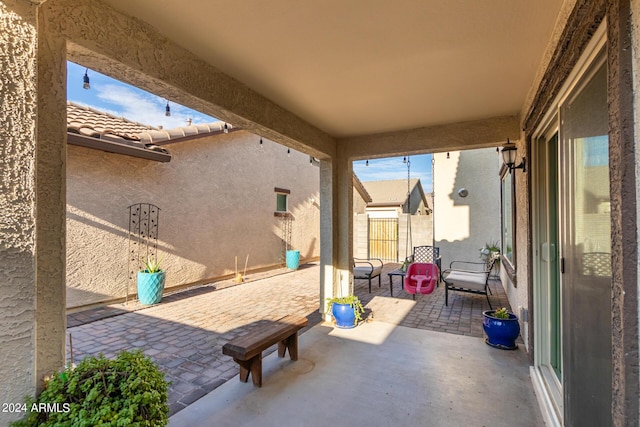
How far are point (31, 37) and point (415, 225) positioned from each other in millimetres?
10902

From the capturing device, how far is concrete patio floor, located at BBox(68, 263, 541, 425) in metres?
3.28

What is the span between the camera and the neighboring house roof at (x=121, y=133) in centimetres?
527

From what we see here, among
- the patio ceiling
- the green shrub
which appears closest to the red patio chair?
the patio ceiling

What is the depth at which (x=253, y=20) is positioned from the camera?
208 cm

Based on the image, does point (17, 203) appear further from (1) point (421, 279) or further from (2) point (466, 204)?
(2) point (466, 204)

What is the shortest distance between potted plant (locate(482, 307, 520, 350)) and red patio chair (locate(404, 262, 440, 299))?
2.38 m

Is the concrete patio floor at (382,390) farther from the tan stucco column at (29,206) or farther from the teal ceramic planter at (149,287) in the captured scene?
the teal ceramic planter at (149,287)

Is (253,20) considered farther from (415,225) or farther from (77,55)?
(415,225)

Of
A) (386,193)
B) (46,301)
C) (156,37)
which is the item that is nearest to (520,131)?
(156,37)

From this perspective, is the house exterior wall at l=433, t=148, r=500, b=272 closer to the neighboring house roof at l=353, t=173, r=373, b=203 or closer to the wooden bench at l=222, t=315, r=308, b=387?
the neighboring house roof at l=353, t=173, r=373, b=203

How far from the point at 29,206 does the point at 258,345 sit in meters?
2.04

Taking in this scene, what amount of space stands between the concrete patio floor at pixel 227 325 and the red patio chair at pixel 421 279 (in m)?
0.24

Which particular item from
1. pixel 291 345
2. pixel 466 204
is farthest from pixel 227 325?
pixel 466 204

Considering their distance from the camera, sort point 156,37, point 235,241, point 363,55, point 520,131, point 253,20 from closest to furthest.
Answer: point 253,20, point 156,37, point 363,55, point 520,131, point 235,241
